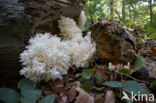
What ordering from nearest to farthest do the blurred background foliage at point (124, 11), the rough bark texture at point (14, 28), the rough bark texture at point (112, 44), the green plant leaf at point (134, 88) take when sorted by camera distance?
1. the green plant leaf at point (134, 88)
2. the rough bark texture at point (14, 28)
3. the rough bark texture at point (112, 44)
4. the blurred background foliage at point (124, 11)

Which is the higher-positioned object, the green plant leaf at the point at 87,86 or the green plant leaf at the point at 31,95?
the green plant leaf at the point at 31,95

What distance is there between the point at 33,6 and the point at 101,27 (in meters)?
1.64

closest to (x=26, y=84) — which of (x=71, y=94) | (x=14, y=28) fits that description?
(x=71, y=94)

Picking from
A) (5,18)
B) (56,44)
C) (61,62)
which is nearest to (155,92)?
(61,62)

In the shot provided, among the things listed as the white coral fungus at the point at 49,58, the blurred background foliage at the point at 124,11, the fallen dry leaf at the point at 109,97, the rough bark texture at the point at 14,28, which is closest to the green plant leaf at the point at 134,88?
the fallen dry leaf at the point at 109,97

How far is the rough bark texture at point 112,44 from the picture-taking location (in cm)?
211

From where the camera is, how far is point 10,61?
2.08m

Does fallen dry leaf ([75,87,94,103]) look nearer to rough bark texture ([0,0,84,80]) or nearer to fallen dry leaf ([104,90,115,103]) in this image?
fallen dry leaf ([104,90,115,103])

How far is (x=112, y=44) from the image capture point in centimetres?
217

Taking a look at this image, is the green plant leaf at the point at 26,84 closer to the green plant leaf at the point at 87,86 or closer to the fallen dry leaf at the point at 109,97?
the green plant leaf at the point at 87,86

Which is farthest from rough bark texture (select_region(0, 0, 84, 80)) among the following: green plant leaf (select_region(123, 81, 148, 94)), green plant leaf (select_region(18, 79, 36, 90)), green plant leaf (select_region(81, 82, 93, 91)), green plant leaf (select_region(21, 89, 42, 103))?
green plant leaf (select_region(123, 81, 148, 94))

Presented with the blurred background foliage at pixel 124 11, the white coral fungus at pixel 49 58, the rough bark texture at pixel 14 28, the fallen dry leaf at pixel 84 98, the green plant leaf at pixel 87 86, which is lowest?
the fallen dry leaf at pixel 84 98

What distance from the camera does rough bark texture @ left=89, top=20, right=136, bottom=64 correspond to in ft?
6.93

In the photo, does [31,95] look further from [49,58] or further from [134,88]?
[134,88]
